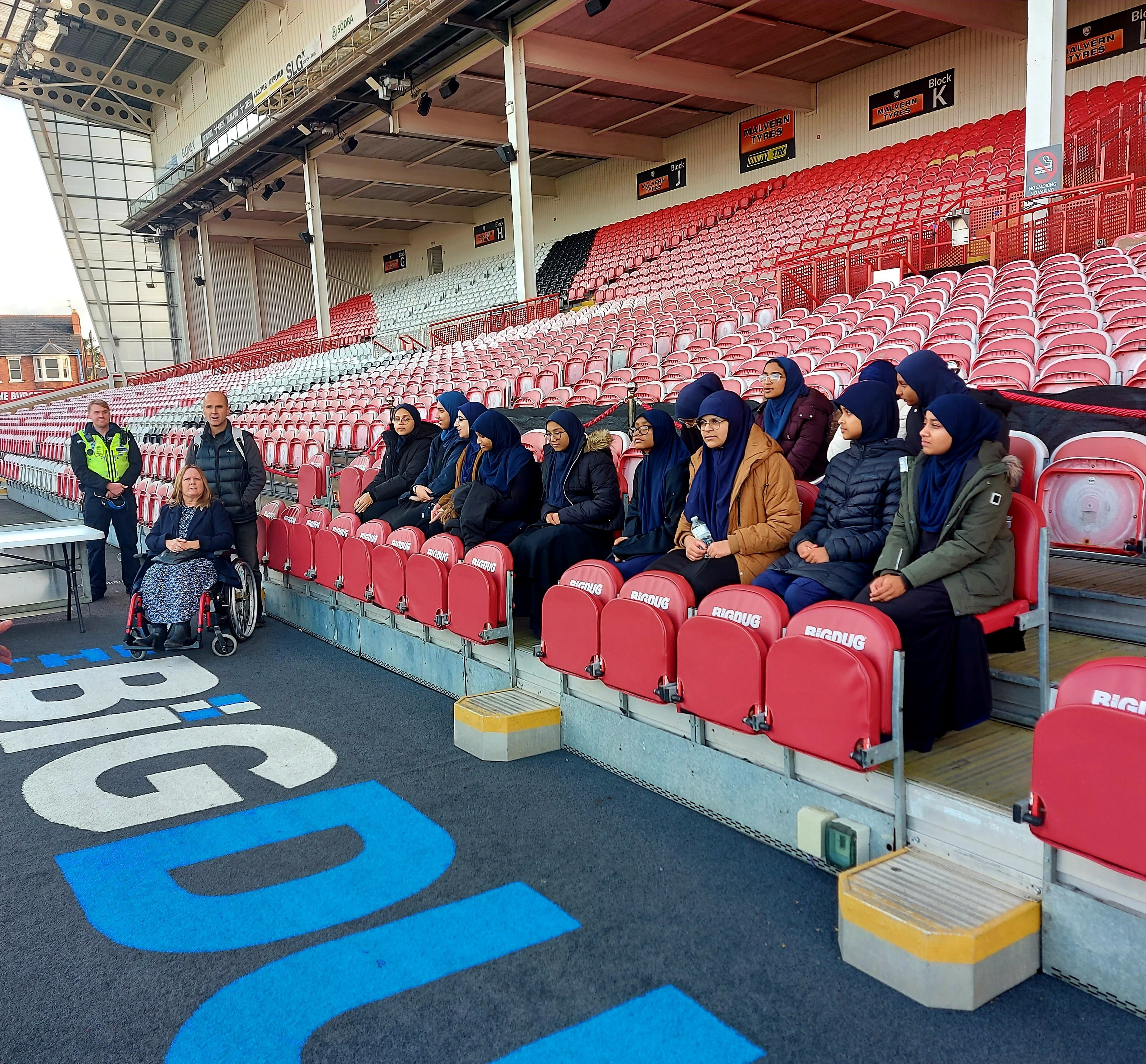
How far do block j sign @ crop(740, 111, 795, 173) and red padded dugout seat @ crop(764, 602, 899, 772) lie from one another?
1980 centimetres

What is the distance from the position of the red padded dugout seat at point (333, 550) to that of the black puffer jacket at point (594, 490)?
5.00 feet

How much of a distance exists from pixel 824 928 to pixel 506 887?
0.89m

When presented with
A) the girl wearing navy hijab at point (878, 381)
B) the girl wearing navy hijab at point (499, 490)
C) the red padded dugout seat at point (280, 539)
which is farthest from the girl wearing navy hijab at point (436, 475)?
the girl wearing navy hijab at point (878, 381)

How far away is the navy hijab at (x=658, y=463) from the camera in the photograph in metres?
3.76

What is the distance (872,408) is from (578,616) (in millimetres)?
1329

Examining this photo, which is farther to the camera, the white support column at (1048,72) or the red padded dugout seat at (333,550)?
the white support column at (1048,72)

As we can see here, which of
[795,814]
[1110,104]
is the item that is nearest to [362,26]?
[1110,104]

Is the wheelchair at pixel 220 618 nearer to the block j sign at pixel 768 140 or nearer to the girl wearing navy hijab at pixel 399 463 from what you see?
the girl wearing navy hijab at pixel 399 463

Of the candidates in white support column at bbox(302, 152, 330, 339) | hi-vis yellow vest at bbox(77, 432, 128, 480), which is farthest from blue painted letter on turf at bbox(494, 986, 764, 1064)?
white support column at bbox(302, 152, 330, 339)

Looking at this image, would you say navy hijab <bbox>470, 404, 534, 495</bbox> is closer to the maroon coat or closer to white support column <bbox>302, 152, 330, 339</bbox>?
the maroon coat

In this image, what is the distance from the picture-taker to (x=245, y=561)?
567 centimetres

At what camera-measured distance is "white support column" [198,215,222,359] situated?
1074 inches

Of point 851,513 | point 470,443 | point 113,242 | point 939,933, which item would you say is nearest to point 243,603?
point 470,443

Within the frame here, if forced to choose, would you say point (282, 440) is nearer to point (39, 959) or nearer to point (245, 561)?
point (245, 561)
